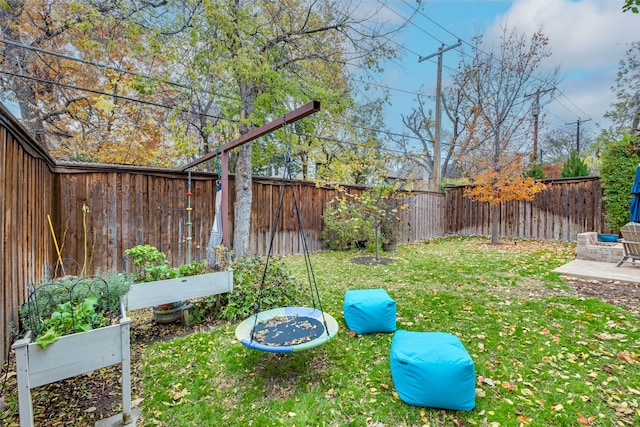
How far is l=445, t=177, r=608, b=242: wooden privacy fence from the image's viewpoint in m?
8.35

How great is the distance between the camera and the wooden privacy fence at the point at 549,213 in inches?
329

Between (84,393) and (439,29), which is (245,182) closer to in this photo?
(84,393)

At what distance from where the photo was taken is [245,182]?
5957mm

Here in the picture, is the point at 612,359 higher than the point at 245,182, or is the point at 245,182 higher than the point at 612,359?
the point at 245,182

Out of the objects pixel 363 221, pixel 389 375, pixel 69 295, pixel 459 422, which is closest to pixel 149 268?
pixel 69 295

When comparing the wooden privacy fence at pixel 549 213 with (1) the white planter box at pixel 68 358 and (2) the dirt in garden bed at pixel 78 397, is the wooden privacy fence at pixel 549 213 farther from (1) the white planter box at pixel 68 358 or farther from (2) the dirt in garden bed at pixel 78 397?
(1) the white planter box at pixel 68 358

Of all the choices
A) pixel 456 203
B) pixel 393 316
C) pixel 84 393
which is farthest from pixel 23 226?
pixel 456 203

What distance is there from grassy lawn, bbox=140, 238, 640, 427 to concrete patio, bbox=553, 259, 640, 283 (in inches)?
37.2

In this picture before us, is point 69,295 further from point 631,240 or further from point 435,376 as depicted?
point 631,240

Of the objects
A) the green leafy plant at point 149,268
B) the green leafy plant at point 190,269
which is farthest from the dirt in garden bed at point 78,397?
the green leafy plant at point 190,269

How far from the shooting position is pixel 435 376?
191cm

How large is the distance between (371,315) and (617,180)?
8495mm

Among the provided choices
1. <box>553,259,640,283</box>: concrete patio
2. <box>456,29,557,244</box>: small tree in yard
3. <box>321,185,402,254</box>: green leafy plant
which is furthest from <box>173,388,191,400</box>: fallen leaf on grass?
<box>456,29,557,244</box>: small tree in yard

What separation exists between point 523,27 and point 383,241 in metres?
7.52
